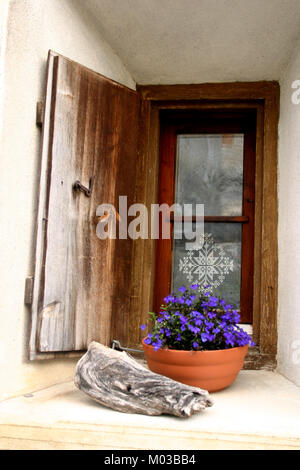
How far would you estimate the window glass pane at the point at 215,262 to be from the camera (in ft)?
9.73

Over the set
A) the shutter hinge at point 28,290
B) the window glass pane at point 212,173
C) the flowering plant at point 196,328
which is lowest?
the flowering plant at point 196,328

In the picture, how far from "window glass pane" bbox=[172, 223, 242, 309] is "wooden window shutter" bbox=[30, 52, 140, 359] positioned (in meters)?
0.49

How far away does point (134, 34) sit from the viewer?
8.56ft

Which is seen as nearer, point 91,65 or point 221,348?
point 221,348

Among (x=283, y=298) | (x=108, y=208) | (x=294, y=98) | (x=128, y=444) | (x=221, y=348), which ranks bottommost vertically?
(x=128, y=444)

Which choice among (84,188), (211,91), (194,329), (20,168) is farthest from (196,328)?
(211,91)

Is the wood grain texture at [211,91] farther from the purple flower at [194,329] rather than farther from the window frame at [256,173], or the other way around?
the purple flower at [194,329]

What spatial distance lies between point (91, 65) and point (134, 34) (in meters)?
0.32

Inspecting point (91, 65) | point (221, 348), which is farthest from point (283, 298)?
point (91, 65)

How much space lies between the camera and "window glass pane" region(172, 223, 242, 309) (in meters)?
2.96

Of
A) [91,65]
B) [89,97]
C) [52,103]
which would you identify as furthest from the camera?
[91,65]

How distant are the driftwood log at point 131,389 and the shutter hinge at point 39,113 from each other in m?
1.09

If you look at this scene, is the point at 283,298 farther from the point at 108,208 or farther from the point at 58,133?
the point at 58,133

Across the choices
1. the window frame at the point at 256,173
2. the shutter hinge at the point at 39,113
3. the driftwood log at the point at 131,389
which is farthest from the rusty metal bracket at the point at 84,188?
the driftwood log at the point at 131,389
